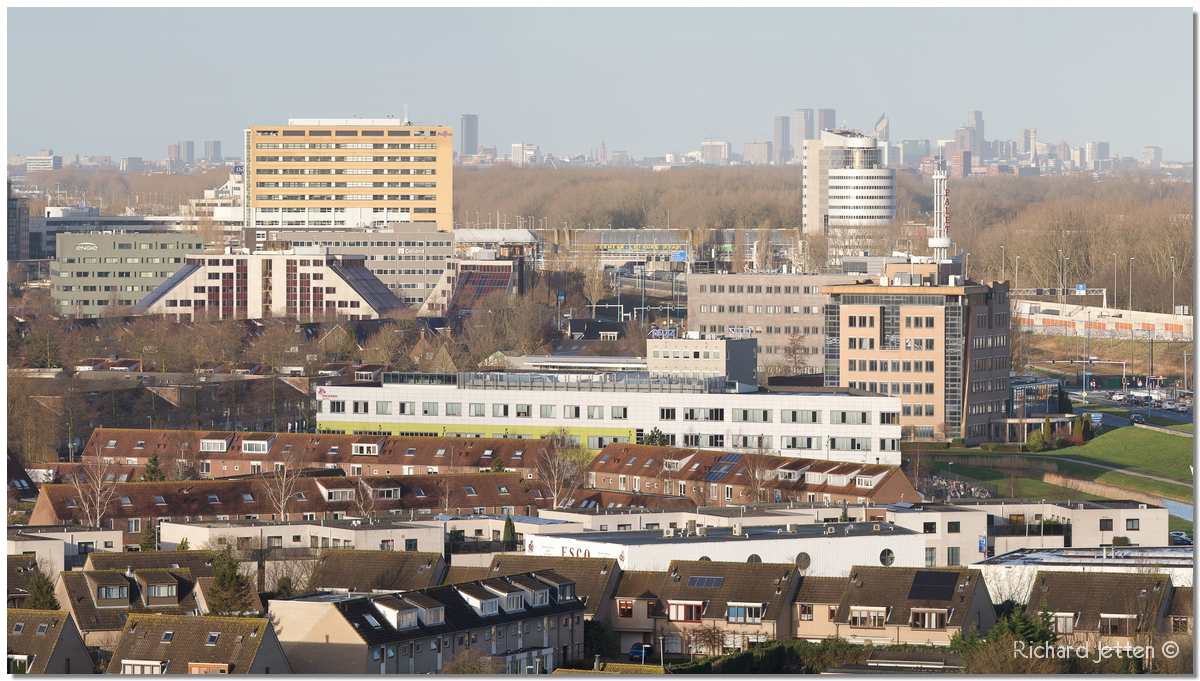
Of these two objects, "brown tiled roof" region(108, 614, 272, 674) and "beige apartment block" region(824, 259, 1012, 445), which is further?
"beige apartment block" region(824, 259, 1012, 445)

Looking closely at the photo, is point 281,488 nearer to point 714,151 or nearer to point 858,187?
point 858,187

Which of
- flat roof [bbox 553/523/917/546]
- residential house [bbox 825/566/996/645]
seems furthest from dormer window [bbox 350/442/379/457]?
residential house [bbox 825/566/996/645]

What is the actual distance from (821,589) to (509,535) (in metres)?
3.75

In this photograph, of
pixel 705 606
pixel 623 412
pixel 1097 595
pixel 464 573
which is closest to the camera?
pixel 1097 595

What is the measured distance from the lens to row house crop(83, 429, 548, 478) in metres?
26.2

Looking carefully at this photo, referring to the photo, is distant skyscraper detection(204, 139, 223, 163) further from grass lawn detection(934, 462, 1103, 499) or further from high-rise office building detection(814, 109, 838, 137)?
grass lawn detection(934, 462, 1103, 499)

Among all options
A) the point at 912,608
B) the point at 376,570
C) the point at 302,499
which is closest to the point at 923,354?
the point at 302,499

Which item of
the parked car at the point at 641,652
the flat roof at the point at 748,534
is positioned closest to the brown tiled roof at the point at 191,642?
the parked car at the point at 641,652

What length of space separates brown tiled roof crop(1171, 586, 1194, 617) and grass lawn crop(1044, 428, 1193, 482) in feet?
43.3

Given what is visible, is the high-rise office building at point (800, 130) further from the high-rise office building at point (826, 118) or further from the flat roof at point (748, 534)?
the flat roof at point (748, 534)

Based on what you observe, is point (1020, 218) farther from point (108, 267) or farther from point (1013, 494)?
point (1013, 494)

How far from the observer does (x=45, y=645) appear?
14.1 m

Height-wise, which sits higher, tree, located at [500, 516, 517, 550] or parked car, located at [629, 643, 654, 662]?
tree, located at [500, 516, 517, 550]

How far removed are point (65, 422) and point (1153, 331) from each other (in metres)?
25.0
